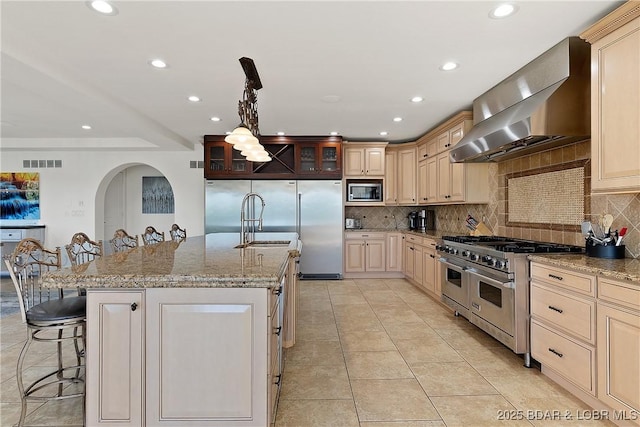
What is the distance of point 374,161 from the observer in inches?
232

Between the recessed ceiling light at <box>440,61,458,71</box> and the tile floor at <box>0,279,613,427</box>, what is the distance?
247cm

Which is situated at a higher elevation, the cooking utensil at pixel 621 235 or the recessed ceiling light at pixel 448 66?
the recessed ceiling light at pixel 448 66

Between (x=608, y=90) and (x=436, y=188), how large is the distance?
2.83 m

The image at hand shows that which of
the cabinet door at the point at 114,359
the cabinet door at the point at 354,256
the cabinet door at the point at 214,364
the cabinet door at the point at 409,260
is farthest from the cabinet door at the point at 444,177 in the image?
the cabinet door at the point at 114,359

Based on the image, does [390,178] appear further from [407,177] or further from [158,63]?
[158,63]

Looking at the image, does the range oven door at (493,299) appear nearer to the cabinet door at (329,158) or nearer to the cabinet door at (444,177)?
the cabinet door at (444,177)

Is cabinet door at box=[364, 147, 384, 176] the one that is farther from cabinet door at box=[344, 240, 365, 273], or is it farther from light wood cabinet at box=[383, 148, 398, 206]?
cabinet door at box=[344, 240, 365, 273]

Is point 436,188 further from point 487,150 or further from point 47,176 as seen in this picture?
point 47,176

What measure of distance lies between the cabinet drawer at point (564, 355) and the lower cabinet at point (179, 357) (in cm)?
190

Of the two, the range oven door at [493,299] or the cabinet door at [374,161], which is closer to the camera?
the range oven door at [493,299]

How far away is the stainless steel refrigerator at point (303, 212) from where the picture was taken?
18.6 feet

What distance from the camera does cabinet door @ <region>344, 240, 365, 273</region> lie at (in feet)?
19.3

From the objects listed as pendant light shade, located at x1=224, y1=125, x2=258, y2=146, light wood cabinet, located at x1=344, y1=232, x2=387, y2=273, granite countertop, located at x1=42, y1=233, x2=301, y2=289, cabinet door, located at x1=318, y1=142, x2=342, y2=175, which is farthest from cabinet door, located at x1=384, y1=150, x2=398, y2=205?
granite countertop, located at x1=42, y1=233, x2=301, y2=289

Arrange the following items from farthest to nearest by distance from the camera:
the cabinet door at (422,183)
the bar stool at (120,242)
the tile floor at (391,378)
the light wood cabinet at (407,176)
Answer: the light wood cabinet at (407,176) < the cabinet door at (422,183) < the bar stool at (120,242) < the tile floor at (391,378)
